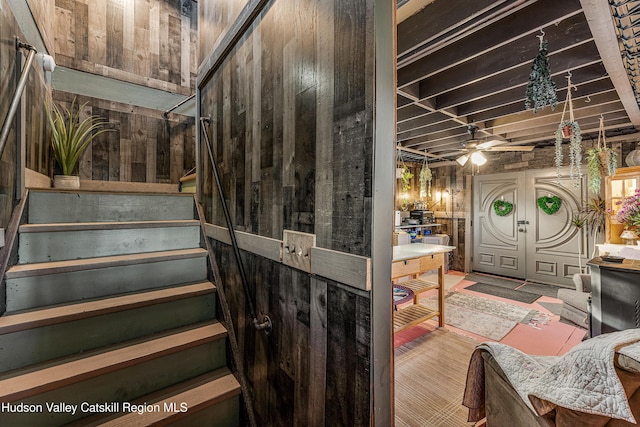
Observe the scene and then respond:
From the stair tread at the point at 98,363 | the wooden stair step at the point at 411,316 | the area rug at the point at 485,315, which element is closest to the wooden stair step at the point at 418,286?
the wooden stair step at the point at 411,316

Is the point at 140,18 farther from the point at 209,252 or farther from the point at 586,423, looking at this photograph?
the point at 586,423

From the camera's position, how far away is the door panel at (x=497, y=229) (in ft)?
19.5

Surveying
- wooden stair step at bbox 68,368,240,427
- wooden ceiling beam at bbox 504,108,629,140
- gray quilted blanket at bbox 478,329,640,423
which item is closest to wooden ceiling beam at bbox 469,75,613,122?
wooden ceiling beam at bbox 504,108,629,140

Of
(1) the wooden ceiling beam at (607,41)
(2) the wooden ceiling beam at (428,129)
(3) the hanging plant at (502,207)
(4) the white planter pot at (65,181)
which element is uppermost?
(2) the wooden ceiling beam at (428,129)

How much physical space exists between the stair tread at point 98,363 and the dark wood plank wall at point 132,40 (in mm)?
3268

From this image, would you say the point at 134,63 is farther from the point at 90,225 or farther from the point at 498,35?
the point at 498,35

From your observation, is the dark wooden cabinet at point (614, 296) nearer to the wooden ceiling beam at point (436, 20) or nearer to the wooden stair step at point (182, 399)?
the wooden ceiling beam at point (436, 20)

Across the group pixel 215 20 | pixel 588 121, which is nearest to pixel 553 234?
pixel 588 121

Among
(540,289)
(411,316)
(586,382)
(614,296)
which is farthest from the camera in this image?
(540,289)

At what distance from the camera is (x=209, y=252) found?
221cm

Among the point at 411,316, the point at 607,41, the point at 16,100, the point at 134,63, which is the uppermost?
the point at 134,63

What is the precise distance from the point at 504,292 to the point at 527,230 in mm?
1726

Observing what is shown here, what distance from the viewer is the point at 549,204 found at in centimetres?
548

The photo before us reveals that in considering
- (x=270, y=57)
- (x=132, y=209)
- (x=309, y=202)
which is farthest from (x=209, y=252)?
(x=270, y=57)
